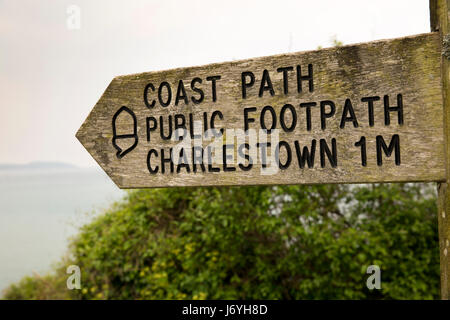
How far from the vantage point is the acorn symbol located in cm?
192

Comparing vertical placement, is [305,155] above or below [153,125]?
below

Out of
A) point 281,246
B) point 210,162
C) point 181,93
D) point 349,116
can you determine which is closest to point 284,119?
point 349,116

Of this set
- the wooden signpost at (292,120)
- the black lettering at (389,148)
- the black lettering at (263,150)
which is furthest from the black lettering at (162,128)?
the black lettering at (389,148)

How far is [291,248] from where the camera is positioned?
428 centimetres

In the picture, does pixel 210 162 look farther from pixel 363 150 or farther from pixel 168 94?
pixel 363 150

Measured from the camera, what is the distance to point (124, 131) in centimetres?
194

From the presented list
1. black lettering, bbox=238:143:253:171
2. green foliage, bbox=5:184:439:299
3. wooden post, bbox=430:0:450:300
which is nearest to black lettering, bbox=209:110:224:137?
black lettering, bbox=238:143:253:171

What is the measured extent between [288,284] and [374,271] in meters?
0.90

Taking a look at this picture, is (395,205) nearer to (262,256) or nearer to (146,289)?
(262,256)

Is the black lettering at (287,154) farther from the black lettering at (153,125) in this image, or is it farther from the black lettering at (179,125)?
the black lettering at (153,125)

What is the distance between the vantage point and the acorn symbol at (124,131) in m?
1.92

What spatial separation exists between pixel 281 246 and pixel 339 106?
2.96 meters

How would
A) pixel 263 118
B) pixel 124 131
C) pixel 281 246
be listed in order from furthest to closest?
1. pixel 281 246
2. pixel 124 131
3. pixel 263 118

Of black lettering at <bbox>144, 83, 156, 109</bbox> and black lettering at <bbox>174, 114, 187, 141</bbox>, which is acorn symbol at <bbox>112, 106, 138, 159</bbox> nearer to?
black lettering at <bbox>144, 83, 156, 109</bbox>
